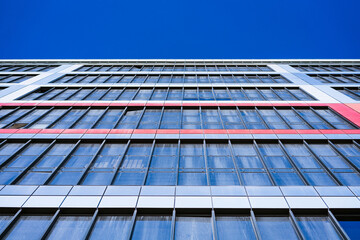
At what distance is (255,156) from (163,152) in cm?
561

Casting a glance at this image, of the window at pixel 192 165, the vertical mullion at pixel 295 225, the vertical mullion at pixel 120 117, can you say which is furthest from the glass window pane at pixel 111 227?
the vertical mullion at pixel 120 117

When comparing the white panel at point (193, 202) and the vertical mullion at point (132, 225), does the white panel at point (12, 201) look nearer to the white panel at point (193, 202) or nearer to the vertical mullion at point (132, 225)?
the vertical mullion at point (132, 225)

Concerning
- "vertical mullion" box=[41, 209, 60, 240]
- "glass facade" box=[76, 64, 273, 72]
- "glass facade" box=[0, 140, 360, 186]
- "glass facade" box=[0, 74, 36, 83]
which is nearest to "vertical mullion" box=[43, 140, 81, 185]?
"glass facade" box=[0, 140, 360, 186]

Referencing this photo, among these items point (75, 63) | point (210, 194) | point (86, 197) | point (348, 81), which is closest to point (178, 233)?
point (210, 194)

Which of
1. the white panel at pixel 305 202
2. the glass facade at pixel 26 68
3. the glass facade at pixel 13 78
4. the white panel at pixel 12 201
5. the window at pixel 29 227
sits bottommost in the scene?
the window at pixel 29 227

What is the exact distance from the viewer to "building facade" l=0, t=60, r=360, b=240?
895 centimetres

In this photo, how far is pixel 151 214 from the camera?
9289 millimetres

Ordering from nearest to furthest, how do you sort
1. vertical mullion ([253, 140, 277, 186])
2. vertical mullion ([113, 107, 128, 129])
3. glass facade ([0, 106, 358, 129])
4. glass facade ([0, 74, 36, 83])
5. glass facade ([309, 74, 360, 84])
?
1. vertical mullion ([253, 140, 277, 186])
2. glass facade ([0, 106, 358, 129])
3. vertical mullion ([113, 107, 128, 129])
4. glass facade ([309, 74, 360, 84])
5. glass facade ([0, 74, 36, 83])

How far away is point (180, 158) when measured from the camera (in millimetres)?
12641

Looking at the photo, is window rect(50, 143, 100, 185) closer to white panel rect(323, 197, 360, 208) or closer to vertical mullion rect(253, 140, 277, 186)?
vertical mullion rect(253, 140, 277, 186)

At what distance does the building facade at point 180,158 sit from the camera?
8.95m

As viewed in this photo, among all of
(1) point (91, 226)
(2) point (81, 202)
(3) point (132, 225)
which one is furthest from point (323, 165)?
(2) point (81, 202)

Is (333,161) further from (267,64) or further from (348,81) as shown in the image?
(267,64)

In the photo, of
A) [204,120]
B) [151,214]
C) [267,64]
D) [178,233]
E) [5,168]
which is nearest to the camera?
[178,233]
